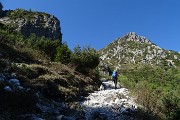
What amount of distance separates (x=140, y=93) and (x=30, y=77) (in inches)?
261

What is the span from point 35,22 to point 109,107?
229 ft

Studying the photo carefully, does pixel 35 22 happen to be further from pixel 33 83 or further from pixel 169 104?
pixel 169 104

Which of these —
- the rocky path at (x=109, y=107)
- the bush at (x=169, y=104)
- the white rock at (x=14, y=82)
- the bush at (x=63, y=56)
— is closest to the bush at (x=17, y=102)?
the white rock at (x=14, y=82)

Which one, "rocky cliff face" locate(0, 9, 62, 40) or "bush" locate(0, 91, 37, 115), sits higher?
"rocky cliff face" locate(0, 9, 62, 40)

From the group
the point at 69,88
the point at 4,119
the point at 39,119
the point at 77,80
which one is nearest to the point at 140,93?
the point at 69,88

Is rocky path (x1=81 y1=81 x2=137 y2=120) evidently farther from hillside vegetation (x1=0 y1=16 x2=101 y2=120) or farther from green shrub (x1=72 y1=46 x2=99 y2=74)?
green shrub (x1=72 y1=46 x2=99 y2=74)

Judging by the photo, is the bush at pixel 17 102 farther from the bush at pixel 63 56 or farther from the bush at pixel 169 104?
the bush at pixel 63 56

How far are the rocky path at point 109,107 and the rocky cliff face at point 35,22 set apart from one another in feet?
199

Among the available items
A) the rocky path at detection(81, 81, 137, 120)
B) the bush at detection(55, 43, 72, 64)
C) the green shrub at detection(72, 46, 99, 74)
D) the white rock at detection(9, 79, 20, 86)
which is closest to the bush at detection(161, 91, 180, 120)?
the rocky path at detection(81, 81, 137, 120)

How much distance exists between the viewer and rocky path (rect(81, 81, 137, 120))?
14797 mm

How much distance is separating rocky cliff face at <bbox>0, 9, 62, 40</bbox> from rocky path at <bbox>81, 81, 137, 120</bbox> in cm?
6065

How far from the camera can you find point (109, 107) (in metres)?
16.2

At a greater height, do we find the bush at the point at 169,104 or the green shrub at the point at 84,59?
the green shrub at the point at 84,59

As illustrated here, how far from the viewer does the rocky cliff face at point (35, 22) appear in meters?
78.8
